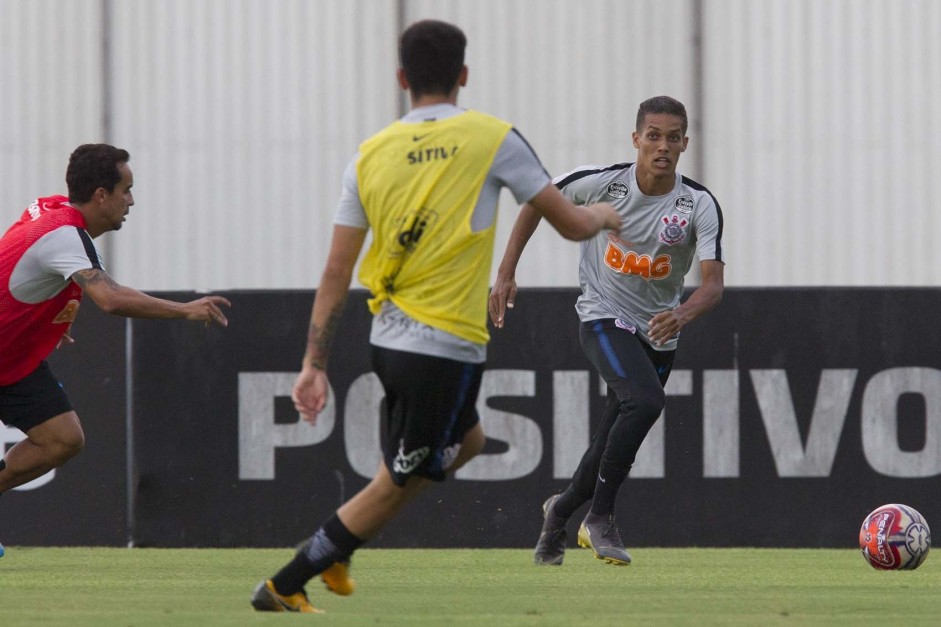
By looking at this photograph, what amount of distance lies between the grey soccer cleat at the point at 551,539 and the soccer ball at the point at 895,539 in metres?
1.46

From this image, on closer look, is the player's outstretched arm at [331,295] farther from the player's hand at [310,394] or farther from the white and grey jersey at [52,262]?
the white and grey jersey at [52,262]

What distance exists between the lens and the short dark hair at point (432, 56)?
5.10 meters

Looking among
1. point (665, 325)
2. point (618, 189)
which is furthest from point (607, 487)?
point (618, 189)

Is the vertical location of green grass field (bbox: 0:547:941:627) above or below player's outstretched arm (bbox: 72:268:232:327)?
below

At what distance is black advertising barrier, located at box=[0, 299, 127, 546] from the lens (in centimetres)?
975

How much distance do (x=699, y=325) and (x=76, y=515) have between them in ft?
13.1

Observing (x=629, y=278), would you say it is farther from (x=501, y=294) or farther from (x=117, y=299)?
(x=117, y=299)

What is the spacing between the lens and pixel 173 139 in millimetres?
12570

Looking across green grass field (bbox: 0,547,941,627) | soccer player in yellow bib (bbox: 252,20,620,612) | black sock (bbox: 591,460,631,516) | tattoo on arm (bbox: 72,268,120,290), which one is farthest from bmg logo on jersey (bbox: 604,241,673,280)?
soccer player in yellow bib (bbox: 252,20,620,612)

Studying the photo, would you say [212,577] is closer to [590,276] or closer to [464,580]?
[464,580]

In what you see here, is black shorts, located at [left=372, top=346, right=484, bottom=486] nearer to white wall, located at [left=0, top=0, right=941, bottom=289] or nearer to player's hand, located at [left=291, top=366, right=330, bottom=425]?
player's hand, located at [left=291, top=366, right=330, bottom=425]

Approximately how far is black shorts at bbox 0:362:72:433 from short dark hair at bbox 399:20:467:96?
341 cm

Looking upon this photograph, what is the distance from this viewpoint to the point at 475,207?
17.1 feet

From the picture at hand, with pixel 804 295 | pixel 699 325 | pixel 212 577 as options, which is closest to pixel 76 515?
pixel 212 577
